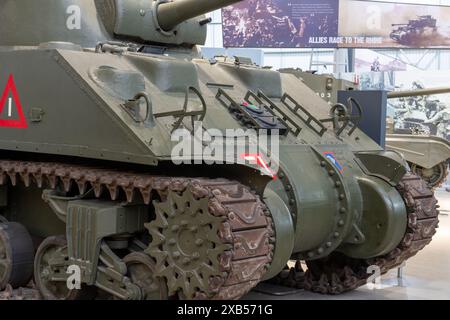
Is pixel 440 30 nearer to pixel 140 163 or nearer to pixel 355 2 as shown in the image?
pixel 355 2

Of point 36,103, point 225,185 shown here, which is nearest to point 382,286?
point 225,185

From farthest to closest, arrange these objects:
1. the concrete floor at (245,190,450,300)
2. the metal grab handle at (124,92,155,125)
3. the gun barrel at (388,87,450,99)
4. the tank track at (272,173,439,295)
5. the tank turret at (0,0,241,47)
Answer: the gun barrel at (388,87,450,99)
the concrete floor at (245,190,450,300)
the tank track at (272,173,439,295)
the tank turret at (0,0,241,47)
the metal grab handle at (124,92,155,125)

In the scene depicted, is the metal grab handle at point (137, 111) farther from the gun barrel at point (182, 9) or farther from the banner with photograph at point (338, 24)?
the banner with photograph at point (338, 24)

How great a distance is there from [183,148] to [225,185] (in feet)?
1.50

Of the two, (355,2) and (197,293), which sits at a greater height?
(355,2)

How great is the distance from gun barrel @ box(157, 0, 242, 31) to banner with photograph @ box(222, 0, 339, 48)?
9270 millimetres

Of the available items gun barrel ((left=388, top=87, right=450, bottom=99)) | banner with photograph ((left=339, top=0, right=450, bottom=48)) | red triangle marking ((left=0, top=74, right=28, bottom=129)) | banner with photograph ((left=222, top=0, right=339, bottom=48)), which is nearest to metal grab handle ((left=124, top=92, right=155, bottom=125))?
red triangle marking ((left=0, top=74, right=28, bottom=129))

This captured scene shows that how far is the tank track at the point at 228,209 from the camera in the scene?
5059 millimetres

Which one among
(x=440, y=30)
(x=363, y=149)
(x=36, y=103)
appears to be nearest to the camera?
(x=36, y=103)

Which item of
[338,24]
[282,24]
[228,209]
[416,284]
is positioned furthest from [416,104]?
[228,209]

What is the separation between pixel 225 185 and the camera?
5.37 m

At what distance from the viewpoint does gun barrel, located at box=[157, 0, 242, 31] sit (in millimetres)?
6594

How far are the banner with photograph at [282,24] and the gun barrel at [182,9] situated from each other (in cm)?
927

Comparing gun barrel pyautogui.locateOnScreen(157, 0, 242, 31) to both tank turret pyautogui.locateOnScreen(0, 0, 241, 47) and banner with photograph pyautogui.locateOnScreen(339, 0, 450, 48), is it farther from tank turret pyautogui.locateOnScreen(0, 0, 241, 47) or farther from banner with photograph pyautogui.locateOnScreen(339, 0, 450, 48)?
banner with photograph pyautogui.locateOnScreen(339, 0, 450, 48)
